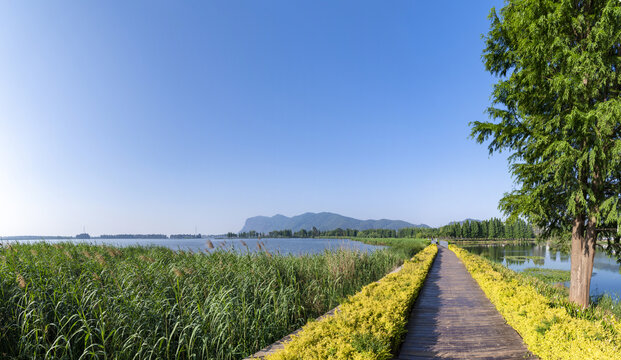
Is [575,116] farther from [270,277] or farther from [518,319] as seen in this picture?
[270,277]

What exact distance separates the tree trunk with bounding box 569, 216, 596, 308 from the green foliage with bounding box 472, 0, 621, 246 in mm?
125

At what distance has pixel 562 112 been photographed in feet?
24.7

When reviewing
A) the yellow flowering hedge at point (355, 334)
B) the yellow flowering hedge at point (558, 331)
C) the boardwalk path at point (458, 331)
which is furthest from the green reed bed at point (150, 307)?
the yellow flowering hedge at point (558, 331)

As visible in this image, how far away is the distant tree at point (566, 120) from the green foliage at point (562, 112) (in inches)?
1.0

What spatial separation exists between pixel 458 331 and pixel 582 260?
6.04 m

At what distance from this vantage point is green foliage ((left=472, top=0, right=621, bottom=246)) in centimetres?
668

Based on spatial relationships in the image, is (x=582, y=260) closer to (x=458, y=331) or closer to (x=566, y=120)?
(x=566, y=120)

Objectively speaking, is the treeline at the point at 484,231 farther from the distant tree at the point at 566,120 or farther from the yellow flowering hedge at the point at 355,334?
the yellow flowering hedge at the point at 355,334

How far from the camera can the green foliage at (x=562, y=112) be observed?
6.68m

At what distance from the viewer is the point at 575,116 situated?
22.0 ft

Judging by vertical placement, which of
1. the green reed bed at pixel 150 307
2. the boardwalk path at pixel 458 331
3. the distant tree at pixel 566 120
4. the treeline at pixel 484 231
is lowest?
the treeline at pixel 484 231

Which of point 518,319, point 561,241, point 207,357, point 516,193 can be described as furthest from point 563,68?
point 207,357

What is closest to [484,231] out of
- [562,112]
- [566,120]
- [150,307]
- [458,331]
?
[562,112]

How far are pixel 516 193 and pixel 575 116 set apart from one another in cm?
274
